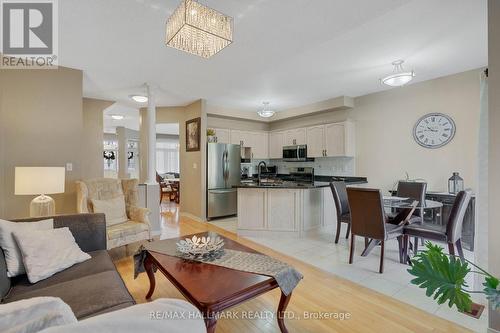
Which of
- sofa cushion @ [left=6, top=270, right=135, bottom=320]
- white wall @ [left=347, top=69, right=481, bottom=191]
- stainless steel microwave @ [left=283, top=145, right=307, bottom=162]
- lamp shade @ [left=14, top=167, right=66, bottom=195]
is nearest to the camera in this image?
sofa cushion @ [left=6, top=270, right=135, bottom=320]

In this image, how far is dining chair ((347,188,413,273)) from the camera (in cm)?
275

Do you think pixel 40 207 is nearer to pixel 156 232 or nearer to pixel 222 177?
pixel 156 232

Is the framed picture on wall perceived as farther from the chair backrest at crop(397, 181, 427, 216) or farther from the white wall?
the chair backrest at crop(397, 181, 427, 216)

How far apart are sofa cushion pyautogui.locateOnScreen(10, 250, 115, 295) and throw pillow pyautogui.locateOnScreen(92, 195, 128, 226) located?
120 centimetres

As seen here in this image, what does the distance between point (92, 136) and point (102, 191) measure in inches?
99.1

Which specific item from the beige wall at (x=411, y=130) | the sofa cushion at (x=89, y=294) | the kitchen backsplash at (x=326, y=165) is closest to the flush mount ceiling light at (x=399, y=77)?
the beige wall at (x=411, y=130)

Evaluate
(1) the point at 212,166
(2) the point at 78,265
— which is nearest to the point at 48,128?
(2) the point at 78,265

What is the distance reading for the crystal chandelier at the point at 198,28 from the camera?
5.68 ft

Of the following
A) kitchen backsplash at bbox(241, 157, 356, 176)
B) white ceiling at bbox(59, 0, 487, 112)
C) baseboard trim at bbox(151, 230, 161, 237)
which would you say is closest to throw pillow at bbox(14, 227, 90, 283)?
white ceiling at bbox(59, 0, 487, 112)

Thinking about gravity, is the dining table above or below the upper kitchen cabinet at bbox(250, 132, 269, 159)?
below

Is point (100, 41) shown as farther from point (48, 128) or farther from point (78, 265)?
point (78, 265)

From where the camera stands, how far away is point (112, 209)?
10.5ft

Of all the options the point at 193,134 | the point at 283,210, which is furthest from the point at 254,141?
the point at 283,210

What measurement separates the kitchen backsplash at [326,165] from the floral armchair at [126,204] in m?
3.44
